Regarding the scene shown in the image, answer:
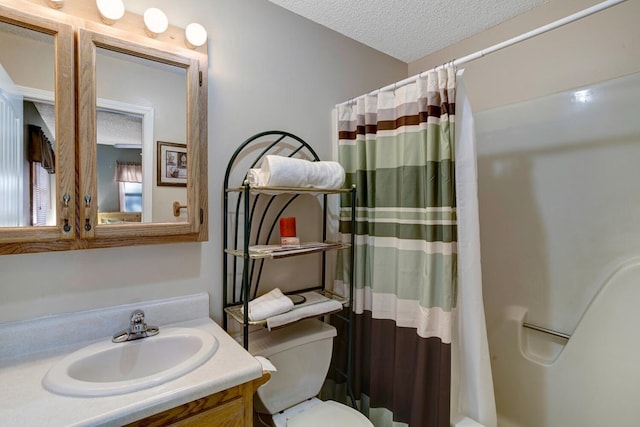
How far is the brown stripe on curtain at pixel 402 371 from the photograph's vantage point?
1279mm

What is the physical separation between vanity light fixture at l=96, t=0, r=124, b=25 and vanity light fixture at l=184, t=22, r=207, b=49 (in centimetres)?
23

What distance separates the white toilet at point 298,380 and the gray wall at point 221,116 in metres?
0.31

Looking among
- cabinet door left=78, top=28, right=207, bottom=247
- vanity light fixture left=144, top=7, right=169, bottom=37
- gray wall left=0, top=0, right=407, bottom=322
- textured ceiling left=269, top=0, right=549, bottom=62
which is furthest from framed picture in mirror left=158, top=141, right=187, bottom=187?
textured ceiling left=269, top=0, right=549, bottom=62

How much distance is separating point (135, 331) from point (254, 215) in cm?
66

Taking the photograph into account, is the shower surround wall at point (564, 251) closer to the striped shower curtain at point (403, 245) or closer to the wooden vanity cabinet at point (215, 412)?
the striped shower curtain at point (403, 245)

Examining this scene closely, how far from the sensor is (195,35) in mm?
1229

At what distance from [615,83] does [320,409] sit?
6.43 ft

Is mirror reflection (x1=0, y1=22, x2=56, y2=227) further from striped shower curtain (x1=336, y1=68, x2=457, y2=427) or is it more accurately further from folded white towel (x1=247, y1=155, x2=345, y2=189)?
striped shower curtain (x1=336, y1=68, x2=457, y2=427)

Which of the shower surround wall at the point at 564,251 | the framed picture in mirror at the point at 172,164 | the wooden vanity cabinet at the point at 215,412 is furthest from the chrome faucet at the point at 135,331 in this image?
the shower surround wall at the point at 564,251

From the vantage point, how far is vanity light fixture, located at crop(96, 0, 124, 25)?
1046 millimetres

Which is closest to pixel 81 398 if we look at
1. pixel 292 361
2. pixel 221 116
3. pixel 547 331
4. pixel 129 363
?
pixel 129 363

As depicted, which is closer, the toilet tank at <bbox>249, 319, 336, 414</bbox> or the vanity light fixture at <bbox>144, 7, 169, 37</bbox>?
the vanity light fixture at <bbox>144, 7, 169, 37</bbox>

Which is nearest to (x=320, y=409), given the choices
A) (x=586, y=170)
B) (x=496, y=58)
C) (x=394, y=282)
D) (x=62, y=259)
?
(x=394, y=282)

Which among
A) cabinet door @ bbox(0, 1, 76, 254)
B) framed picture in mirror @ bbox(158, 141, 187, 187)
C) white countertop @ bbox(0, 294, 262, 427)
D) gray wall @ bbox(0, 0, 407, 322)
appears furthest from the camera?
framed picture in mirror @ bbox(158, 141, 187, 187)
